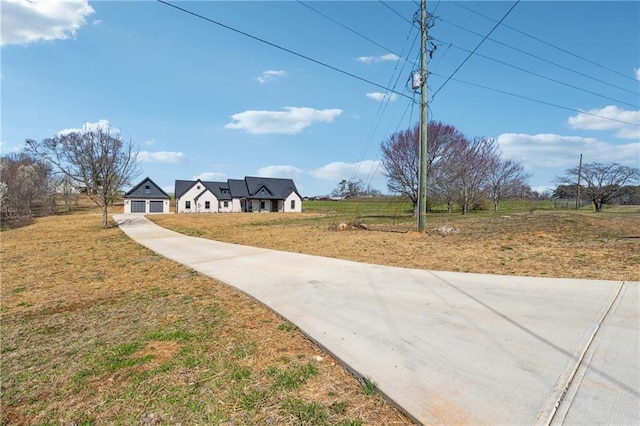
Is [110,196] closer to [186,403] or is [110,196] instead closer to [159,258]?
[159,258]

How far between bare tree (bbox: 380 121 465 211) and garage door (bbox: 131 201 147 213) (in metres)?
33.8

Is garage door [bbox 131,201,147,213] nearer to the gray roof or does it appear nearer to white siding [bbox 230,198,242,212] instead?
the gray roof

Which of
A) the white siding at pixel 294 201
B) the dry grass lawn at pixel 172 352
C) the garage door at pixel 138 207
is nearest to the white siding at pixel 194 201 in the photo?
the garage door at pixel 138 207

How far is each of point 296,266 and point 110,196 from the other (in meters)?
20.3

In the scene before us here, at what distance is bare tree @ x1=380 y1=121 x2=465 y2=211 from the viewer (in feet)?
85.4

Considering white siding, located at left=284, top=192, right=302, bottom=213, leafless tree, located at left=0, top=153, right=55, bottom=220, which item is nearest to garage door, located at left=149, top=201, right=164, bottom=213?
leafless tree, located at left=0, top=153, right=55, bottom=220

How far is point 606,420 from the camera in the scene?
1930 millimetres

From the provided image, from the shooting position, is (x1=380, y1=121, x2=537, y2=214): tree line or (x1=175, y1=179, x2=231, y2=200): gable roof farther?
(x1=175, y1=179, x2=231, y2=200): gable roof

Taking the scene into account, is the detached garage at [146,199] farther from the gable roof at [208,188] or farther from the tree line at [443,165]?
the tree line at [443,165]

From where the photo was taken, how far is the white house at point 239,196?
4662 centimetres

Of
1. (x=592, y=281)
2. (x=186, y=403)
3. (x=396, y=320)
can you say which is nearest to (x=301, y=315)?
(x=396, y=320)

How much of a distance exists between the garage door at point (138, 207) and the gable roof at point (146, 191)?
0.93 meters

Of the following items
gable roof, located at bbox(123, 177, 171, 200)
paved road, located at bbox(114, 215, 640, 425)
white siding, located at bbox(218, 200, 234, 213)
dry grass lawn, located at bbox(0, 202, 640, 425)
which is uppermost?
gable roof, located at bbox(123, 177, 171, 200)

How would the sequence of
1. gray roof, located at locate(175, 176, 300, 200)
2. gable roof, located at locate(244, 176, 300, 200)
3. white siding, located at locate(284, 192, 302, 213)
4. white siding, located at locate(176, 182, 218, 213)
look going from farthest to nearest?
1. white siding, located at locate(284, 192, 302, 213)
2. gable roof, located at locate(244, 176, 300, 200)
3. gray roof, located at locate(175, 176, 300, 200)
4. white siding, located at locate(176, 182, 218, 213)
